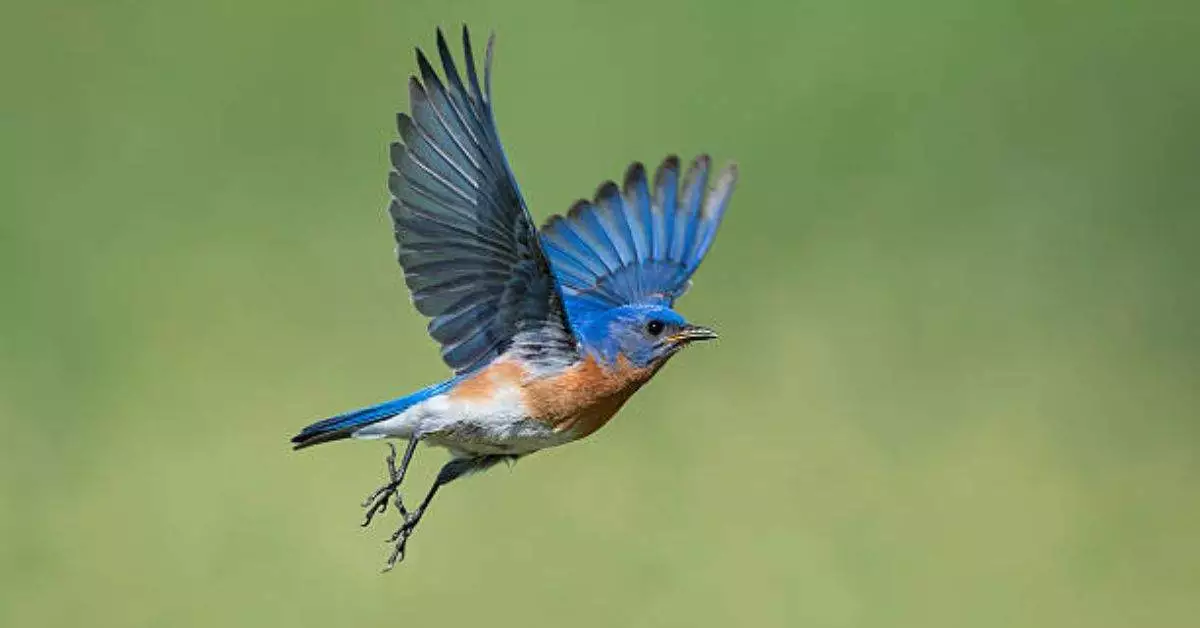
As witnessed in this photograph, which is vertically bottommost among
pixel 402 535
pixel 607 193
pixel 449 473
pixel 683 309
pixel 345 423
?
pixel 402 535

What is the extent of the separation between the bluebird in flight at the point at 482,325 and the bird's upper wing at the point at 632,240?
95 cm

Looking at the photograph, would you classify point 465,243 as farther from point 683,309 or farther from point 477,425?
point 683,309

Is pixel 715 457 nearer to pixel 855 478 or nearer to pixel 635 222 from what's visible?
pixel 855 478

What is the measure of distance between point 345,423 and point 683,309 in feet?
12.8

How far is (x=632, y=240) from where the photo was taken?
6.61 metres

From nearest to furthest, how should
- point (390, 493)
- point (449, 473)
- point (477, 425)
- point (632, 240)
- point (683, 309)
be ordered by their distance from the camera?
point (390, 493) → point (477, 425) → point (449, 473) → point (632, 240) → point (683, 309)

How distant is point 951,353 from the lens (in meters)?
9.64

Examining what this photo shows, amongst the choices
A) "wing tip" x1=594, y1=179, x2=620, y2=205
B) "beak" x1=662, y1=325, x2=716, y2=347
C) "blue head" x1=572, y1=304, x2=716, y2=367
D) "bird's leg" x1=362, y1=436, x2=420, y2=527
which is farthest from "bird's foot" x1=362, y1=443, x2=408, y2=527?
"wing tip" x1=594, y1=179, x2=620, y2=205

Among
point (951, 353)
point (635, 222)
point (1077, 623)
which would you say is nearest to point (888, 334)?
point (951, 353)

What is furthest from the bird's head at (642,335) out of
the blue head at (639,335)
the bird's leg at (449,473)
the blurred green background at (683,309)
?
the blurred green background at (683,309)

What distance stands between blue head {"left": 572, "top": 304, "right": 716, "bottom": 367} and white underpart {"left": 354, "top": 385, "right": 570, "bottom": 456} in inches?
9.0

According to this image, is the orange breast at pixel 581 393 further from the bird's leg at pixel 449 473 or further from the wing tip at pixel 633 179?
the wing tip at pixel 633 179

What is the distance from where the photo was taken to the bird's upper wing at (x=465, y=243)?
5.23 meters

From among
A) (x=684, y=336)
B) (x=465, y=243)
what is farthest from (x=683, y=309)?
(x=465, y=243)
